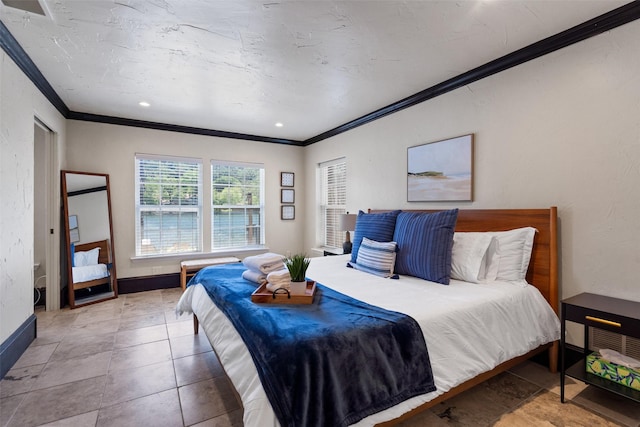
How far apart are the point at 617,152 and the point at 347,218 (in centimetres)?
272

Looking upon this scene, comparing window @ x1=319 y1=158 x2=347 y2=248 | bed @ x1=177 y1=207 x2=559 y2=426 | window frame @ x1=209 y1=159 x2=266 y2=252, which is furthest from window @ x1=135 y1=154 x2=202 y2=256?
bed @ x1=177 y1=207 x2=559 y2=426

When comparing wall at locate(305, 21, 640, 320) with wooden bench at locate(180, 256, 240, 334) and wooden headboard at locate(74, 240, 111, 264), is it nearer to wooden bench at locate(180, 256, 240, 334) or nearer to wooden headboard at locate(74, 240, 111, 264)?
wooden bench at locate(180, 256, 240, 334)

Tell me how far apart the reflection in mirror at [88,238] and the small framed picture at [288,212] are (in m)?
2.61

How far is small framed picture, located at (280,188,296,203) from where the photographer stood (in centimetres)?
555

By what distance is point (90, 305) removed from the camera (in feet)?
12.6

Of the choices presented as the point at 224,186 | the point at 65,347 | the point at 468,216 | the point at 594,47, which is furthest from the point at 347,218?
Result: the point at 65,347

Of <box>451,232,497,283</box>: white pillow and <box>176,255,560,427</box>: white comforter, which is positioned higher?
<box>451,232,497,283</box>: white pillow

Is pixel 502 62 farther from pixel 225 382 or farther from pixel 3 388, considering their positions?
pixel 3 388

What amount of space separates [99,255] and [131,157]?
1.42 meters

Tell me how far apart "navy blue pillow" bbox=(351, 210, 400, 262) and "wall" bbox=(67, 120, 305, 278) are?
103 inches

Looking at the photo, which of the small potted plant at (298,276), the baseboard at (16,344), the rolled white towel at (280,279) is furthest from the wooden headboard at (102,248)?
the small potted plant at (298,276)

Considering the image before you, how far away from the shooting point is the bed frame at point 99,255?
153 inches

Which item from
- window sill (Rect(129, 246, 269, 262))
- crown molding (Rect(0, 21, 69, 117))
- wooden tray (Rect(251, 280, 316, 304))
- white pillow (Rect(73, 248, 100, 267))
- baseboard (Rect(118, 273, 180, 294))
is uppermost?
crown molding (Rect(0, 21, 69, 117))

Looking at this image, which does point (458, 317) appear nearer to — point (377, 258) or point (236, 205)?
point (377, 258)
